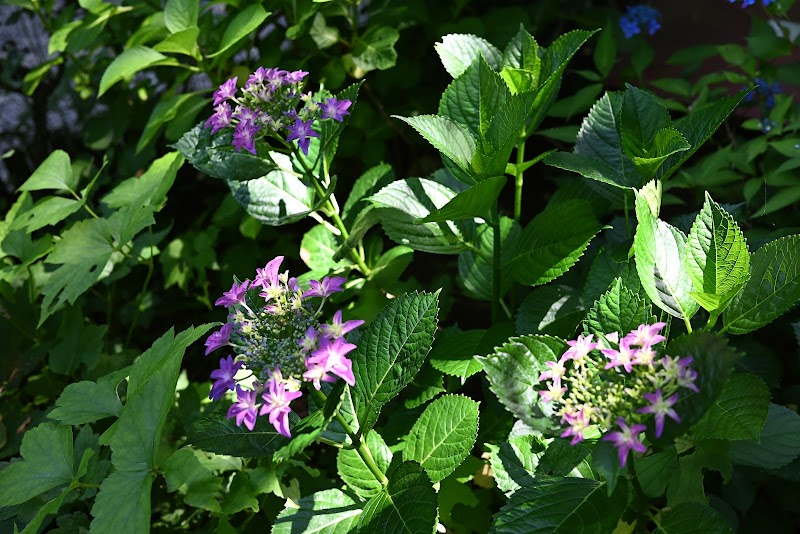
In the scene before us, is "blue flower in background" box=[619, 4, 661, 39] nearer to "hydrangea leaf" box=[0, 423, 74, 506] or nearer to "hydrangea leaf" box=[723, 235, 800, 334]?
"hydrangea leaf" box=[723, 235, 800, 334]

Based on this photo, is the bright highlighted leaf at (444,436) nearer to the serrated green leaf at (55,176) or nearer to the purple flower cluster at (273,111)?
the purple flower cluster at (273,111)

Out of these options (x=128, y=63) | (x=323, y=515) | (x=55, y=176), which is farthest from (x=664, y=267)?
(x=55, y=176)

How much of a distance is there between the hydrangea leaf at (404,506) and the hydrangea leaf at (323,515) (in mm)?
38

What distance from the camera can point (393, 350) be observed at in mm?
891

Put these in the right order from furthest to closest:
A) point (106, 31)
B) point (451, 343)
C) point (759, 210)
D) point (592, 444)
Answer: point (106, 31) → point (759, 210) → point (451, 343) → point (592, 444)

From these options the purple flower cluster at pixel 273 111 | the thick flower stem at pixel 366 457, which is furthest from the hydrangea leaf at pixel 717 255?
the purple flower cluster at pixel 273 111

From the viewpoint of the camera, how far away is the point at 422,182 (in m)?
1.11

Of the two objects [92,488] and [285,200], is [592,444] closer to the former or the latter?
[285,200]

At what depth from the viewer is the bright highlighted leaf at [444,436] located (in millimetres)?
955

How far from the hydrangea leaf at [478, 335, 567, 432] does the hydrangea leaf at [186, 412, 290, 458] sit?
264 millimetres

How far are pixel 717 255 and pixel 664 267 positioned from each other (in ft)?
0.19

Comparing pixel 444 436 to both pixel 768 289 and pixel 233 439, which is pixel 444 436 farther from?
pixel 768 289

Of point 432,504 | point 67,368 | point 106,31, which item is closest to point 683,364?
point 432,504

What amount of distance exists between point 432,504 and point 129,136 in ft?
5.60
